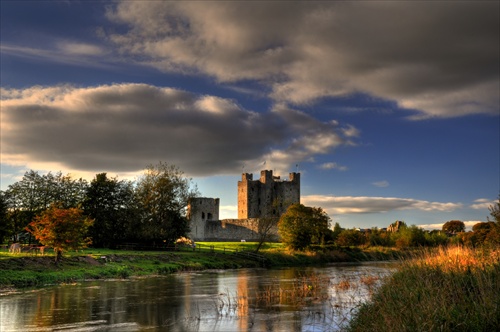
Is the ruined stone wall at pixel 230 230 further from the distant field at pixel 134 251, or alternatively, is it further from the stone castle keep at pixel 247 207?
the distant field at pixel 134 251

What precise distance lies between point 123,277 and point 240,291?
1215 cm

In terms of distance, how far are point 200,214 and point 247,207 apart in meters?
18.8

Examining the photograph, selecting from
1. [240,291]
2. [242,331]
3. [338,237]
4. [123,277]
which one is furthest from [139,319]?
[338,237]

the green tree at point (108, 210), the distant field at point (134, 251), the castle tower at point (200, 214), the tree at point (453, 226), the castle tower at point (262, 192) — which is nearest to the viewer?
the distant field at point (134, 251)

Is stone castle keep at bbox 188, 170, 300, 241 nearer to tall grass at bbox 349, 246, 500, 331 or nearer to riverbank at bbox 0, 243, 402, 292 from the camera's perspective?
riverbank at bbox 0, 243, 402, 292

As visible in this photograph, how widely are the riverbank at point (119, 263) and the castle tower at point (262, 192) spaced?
1771 inches

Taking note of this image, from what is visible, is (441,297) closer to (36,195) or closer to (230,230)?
(36,195)

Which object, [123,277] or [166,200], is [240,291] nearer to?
[123,277]

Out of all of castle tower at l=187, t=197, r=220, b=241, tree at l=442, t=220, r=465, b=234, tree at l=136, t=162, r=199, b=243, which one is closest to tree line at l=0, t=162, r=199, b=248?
tree at l=136, t=162, r=199, b=243

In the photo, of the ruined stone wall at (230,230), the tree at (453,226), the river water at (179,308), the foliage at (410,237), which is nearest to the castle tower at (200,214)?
the ruined stone wall at (230,230)

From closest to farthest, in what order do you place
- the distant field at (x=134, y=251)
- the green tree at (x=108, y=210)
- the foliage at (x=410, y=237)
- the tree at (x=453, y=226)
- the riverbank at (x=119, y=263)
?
1. the riverbank at (x=119, y=263)
2. the distant field at (x=134, y=251)
3. the green tree at (x=108, y=210)
4. the foliage at (x=410, y=237)
5. the tree at (x=453, y=226)

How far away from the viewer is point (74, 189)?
62.4 meters

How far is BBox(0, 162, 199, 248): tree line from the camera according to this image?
186 feet

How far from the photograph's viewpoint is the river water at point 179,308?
16219 millimetres
